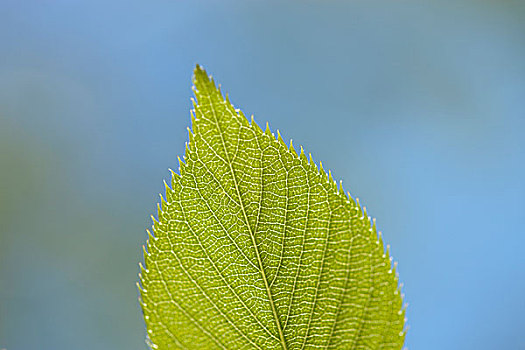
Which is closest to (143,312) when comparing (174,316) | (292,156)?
(174,316)

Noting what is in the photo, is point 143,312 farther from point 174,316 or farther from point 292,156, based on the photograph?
point 292,156

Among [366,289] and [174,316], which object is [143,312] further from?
[366,289]
